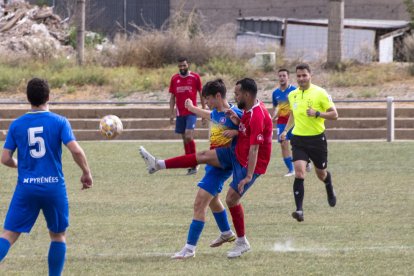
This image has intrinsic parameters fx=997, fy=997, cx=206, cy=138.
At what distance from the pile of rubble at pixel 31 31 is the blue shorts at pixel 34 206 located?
2540 cm

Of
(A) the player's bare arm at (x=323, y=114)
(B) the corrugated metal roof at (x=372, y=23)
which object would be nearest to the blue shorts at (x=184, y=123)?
(A) the player's bare arm at (x=323, y=114)

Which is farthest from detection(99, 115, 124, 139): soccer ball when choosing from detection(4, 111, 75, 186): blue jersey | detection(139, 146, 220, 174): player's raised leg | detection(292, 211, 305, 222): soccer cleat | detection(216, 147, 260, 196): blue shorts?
detection(4, 111, 75, 186): blue jersey

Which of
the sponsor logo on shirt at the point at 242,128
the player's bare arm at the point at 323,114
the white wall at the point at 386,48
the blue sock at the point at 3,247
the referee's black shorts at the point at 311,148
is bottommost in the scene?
the blue sock at the point at 3,247

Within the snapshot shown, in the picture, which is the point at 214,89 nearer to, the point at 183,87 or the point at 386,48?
the point at 183,87

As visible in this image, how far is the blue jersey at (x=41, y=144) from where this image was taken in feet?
25.4

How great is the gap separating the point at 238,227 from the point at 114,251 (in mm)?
1258

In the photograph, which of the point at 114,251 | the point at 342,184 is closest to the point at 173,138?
the point at 342,184

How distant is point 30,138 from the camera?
25.4 ft

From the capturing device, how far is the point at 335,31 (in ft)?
94.6

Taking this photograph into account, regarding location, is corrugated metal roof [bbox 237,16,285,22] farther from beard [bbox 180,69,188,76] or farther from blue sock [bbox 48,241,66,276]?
blue sock [bbox 48,241,66,276]

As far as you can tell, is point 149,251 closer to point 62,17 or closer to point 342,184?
point 342,184

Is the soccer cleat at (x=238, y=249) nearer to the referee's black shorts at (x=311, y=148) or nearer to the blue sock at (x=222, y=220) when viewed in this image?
the blue sock at (x=222, y=220)

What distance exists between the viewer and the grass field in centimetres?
901

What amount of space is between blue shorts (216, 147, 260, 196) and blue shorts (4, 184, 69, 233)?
2118 mm
